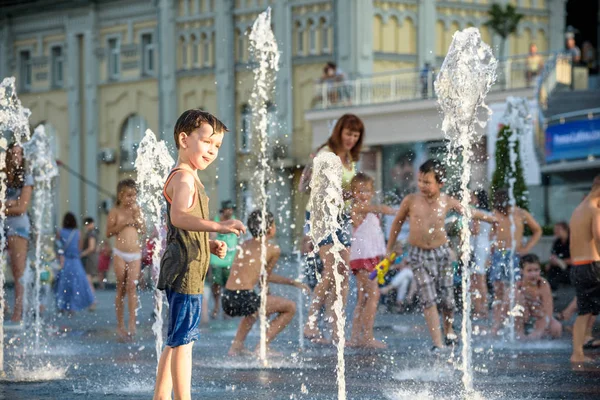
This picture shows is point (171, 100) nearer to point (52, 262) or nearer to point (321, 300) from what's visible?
point (52, 262)

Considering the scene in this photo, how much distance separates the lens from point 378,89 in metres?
33.6

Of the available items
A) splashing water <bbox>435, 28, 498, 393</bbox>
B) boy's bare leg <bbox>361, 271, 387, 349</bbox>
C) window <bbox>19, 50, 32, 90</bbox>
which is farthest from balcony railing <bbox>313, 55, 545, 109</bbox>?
splashing water <bbox>435, 28, 498, 393</bbox>

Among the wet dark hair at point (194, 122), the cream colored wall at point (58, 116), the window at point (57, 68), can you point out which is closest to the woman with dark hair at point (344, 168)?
the wet dark hair at point (194, 122)

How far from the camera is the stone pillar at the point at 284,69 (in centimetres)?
3894

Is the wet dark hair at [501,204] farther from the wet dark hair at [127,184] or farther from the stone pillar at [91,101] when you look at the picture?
the stone pillar at [91,101]

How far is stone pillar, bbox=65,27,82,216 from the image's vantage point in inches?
1811

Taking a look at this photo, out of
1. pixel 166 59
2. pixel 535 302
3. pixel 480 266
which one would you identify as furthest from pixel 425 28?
pixel 535 302

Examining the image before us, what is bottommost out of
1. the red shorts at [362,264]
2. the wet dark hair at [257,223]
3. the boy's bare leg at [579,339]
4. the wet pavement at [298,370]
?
the wet pavement at [298,370]

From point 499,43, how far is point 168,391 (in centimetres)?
3345

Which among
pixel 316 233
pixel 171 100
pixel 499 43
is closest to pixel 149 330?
pixel 316 233

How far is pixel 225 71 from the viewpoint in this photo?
41.4 m

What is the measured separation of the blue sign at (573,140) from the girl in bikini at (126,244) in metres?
14.2

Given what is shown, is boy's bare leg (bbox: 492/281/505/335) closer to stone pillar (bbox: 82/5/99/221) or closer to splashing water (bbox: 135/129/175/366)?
splashing water (bbox: 135/129/175/366)

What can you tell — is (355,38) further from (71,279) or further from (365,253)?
(365,253)
